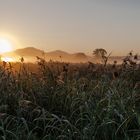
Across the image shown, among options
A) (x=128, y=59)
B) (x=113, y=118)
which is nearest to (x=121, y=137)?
(x=113, y=118)

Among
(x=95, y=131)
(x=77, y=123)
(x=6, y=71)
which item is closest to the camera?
(x=95, y=131)

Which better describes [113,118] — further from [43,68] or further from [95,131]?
[43,68]

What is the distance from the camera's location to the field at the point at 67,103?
7543mm

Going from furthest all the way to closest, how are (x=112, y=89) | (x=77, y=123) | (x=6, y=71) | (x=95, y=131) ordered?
(x=6, y=71)
(x=112, y=89)
(x=77, y=123)
(x=95, y=131)

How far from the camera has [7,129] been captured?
25.8ft

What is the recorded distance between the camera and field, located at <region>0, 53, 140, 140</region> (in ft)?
24.7

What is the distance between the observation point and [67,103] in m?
8.80

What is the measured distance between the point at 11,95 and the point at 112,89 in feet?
5.26

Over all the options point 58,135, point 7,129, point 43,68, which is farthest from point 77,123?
point 43,68

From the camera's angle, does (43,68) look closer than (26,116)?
No

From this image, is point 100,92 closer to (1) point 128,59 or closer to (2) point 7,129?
(1) point 128,59

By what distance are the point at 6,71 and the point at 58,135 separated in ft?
8.90

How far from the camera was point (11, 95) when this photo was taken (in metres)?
8.91

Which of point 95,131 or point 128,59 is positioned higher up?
point 128,59
